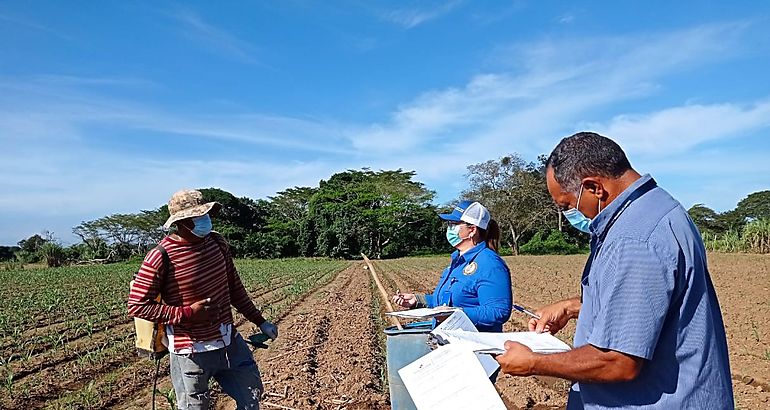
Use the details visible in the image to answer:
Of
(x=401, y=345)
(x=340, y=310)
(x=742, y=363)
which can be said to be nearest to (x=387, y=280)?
(x=340, y=310)

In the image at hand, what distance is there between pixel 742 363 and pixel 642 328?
633 cm

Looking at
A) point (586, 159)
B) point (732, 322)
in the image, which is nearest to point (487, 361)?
point (586, 159)

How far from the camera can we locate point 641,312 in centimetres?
162

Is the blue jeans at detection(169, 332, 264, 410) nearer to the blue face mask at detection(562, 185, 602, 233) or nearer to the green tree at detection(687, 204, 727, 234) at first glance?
the blue face mask at detection(562, 185, 602, 233)

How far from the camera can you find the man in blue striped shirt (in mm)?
1639

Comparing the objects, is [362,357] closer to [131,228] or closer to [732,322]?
[732,322]

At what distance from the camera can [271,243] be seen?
48.4 metres

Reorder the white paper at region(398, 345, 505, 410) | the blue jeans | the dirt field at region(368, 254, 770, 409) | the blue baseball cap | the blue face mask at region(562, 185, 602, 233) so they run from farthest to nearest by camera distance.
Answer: the dirt field at region(368, 254, 770, 409), the blue baseball cap, the blue jeans, the blue face mask at region(562, 185, 602, 233), the white paper at region(398, 345, 505, 410)

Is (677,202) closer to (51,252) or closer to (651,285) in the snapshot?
(651,285)

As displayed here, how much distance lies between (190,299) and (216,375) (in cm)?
53

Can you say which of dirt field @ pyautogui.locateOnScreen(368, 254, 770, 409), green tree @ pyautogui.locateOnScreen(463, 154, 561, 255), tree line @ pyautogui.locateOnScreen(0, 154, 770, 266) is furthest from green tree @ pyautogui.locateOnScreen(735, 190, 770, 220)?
dirt field @ pyautogui.locateOnScreen(368, 254, 770, 409)

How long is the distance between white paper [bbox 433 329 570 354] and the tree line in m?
38.4

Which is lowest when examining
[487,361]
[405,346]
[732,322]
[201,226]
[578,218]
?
[732,322]

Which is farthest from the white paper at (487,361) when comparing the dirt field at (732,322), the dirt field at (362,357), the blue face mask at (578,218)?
the dirt field at (732,322)
